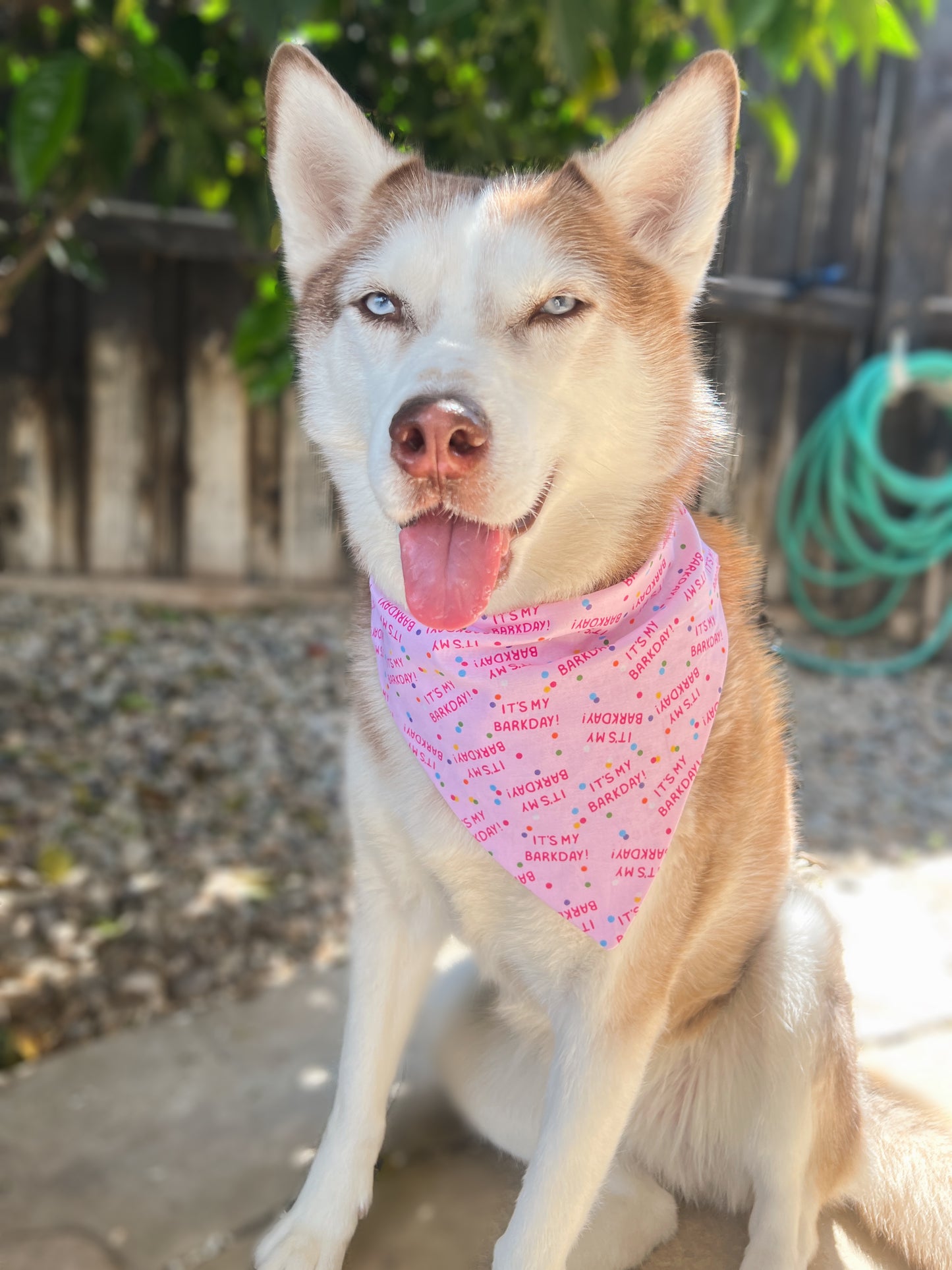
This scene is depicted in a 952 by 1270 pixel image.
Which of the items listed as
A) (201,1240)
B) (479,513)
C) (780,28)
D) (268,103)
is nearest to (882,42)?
(780,28)

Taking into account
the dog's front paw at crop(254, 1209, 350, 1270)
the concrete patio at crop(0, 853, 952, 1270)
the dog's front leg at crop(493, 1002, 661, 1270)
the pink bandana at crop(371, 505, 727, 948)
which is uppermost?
the pink bandana at crop(371, 505, 727, 948)

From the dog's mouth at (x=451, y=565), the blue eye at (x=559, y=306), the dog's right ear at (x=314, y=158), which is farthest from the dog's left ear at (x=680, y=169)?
the dog's mouth at (x=451, y=565)

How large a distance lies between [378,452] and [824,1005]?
0.90 meters

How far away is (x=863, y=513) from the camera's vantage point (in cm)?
452

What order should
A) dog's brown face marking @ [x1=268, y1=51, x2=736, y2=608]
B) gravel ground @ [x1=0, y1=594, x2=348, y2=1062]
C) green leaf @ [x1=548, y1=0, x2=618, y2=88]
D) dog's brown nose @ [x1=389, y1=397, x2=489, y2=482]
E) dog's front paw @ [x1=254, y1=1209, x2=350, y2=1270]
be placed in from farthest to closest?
gravel ground @ [x1=0, y1=594, x2=348, y2=1062], green leaf @ [x1=548, y1=0, x2=618, y2=88], dog's front paw @ [x1=254, y1=1209, x2=350, y2=1270], dog's brown face marking @ [x1=268, y1=51, x2=736, y2=608], dog's brown nose @ [x1=389, y1=397, x2=489, y2=482]

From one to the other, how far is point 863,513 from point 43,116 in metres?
3.81

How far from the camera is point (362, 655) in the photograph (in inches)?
56.2

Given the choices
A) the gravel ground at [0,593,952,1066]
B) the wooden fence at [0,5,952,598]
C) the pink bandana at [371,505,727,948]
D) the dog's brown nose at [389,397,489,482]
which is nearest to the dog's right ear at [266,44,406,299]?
the dog's brown nose at [389,397,489,482]

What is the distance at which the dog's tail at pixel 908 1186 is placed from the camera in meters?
1.32

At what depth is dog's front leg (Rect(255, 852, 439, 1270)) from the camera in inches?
51.4

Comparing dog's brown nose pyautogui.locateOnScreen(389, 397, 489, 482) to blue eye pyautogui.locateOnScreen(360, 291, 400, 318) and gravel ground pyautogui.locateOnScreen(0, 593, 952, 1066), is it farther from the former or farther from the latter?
gravel ground pyautogui.locateOnScreen(0, 593, 952, 1066)

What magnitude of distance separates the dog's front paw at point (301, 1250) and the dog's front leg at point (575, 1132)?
0.24 m

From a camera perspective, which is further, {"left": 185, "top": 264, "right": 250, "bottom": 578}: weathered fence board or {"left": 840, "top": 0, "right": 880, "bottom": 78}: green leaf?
{"left": 185, "top": 264, "right": 250, "bottom": 578}: weathered fence board

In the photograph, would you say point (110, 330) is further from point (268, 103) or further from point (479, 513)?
point (479, 513)
